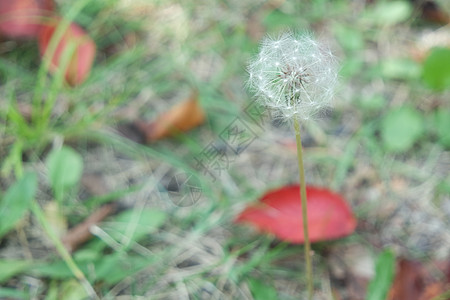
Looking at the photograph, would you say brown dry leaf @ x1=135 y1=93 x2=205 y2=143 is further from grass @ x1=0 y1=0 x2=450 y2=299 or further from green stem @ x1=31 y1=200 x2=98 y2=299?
green stem @ x1=31 y1=200 x2=98 y2=299

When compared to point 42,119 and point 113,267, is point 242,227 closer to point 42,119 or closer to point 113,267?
point 113,267

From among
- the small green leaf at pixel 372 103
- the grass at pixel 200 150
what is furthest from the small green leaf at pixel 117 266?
the small green leaf at pixel 372 103

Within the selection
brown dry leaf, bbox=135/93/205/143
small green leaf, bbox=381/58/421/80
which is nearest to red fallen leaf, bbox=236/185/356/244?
brown dry leaf, bbox=135/93/205/143

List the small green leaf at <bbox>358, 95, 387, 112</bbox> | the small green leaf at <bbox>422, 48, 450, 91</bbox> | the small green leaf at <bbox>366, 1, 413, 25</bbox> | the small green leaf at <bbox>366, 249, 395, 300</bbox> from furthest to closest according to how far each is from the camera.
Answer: the small green leaf at <bbox>366, 1, 413, 25</bbox>
the small green leaf at <bbox>358, 95, 387, 112</bbox>
the small green leaf at <bbox>422, 48, 450, 91</bbox>
the small green leaf at <bbox>366, 249, 395, 300</bbox>

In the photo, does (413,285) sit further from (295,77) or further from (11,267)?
(11,267)

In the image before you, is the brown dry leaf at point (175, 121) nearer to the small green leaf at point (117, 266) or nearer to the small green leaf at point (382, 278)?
the small green leaf at point (117, 266)

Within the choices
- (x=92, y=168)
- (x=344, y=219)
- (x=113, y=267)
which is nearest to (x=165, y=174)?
(x=92, y=168)
